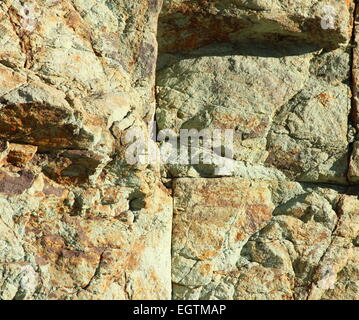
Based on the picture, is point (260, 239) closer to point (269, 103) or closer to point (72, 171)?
point (269, 103)

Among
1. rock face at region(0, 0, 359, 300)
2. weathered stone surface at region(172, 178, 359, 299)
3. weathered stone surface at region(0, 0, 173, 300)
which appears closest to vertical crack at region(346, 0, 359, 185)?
rock face at region(0, 0, 359, 300)

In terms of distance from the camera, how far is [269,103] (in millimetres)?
4801

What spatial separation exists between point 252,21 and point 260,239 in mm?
1514

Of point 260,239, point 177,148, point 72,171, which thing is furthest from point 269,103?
point 72,171

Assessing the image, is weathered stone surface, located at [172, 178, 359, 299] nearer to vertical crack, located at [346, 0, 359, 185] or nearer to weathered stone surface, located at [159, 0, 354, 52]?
vertical crack, located at [346, 0, 359, 185]

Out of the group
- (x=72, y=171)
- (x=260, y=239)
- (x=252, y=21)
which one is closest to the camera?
(x=72, y=171)

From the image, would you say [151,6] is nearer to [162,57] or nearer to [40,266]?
[162,57]

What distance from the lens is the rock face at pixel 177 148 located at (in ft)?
12.6

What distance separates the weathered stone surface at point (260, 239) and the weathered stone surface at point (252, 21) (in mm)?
1075

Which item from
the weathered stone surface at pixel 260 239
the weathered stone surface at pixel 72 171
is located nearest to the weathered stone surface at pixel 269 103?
the weathered stone surface at pixel 260 239

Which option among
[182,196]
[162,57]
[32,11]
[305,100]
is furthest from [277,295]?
[32,11]

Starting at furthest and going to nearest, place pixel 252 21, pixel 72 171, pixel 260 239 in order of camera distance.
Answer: pixel 252 21 < pixel 260 239 < pixel 72 171

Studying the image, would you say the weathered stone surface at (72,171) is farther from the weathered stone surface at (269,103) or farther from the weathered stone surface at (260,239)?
the weathered stone surface at (269,103)

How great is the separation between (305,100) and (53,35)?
A: 1.83 meters
